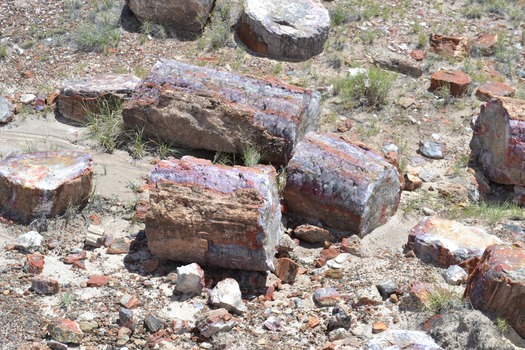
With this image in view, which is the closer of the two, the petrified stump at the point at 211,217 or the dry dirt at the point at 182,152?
the dry dirt at the point at 182,152

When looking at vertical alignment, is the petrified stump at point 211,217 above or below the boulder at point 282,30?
below

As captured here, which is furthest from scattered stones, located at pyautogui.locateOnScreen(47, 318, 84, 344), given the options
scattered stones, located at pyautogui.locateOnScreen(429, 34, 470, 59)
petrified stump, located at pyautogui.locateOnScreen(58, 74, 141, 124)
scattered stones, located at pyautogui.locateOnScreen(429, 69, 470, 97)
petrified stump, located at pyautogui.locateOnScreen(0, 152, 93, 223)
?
scattered stones, located at pyautogui.locateOnScreen(429, 34, 470, 59)

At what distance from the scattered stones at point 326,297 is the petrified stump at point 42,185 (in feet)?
6.12

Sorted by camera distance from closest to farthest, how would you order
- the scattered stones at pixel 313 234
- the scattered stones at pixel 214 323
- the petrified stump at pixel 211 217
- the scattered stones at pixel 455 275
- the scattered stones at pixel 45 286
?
the scattered stones at pixel 214 323 → the scattered stones at pixel 45 286 → the petrified stump at pixel 211 217 → the scattered stones at pixel 455 275 → the scattered stones at pixel 313 234

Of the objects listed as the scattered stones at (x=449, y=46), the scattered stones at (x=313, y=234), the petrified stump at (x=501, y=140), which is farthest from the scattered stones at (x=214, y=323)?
the scattered stones at (x=449, y=46)

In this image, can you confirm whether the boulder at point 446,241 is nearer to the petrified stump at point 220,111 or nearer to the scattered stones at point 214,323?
the petrified stump at point 220,111

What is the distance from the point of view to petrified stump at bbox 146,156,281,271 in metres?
4.72

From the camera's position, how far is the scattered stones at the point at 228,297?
454 cm

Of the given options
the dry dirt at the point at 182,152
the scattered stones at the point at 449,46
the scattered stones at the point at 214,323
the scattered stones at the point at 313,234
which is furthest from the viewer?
the scattered stones at the point at 449,46

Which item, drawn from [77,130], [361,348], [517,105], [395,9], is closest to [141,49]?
[77,130]

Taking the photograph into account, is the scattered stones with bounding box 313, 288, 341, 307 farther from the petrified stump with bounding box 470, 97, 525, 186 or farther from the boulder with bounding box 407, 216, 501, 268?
the petrified stump with bounding box 470, 97, 525, 186

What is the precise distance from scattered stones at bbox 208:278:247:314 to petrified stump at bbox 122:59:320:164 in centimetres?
167

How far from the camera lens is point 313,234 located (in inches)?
211

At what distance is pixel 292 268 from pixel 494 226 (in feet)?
5.77
